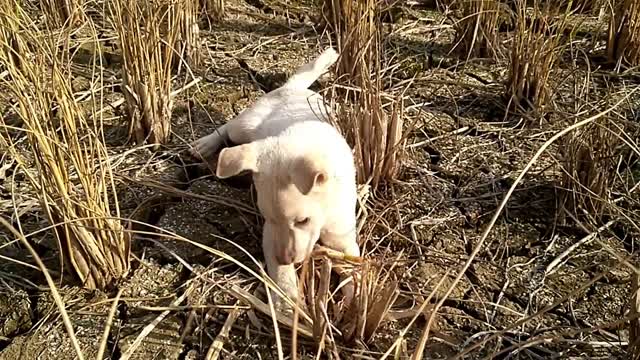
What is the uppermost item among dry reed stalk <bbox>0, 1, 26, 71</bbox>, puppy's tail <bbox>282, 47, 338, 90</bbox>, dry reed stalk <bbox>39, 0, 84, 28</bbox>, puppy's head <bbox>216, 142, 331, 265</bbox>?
dry reed stalk <bbox>0, 1, 26, 71</bbox>

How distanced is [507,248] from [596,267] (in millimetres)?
261

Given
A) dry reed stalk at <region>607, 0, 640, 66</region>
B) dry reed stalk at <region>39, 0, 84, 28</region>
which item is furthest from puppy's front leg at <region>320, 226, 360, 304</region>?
dry reed stalk at <region>607, 0, 640, 66</region>

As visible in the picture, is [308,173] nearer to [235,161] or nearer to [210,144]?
[235,161]

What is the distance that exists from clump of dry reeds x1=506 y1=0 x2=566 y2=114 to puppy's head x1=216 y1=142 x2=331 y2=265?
1162 millimetres

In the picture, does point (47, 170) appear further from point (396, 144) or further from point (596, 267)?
point (596, 267)

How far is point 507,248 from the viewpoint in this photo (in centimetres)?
213

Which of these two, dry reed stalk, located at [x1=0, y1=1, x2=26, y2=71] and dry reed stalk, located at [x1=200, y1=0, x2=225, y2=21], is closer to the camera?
dry reed stalk, located at [x1=0, y1=1, x2=26, y2=71]

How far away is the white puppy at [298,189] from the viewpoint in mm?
1777

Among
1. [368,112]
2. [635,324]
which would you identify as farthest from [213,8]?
[635,324]

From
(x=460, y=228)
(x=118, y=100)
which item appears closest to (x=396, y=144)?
(x=460, y=228)

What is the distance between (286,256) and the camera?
5.91ft

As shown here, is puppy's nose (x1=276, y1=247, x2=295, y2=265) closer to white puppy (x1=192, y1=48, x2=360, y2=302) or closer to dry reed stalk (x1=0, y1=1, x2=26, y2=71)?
white puppy (x1=192, y1=48, x2=360, y2=302)

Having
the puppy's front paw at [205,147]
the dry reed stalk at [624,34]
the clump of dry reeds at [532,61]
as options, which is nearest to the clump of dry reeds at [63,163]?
the puppy's front paw at [205,147]

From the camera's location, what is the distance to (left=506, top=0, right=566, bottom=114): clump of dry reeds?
2.54 m
